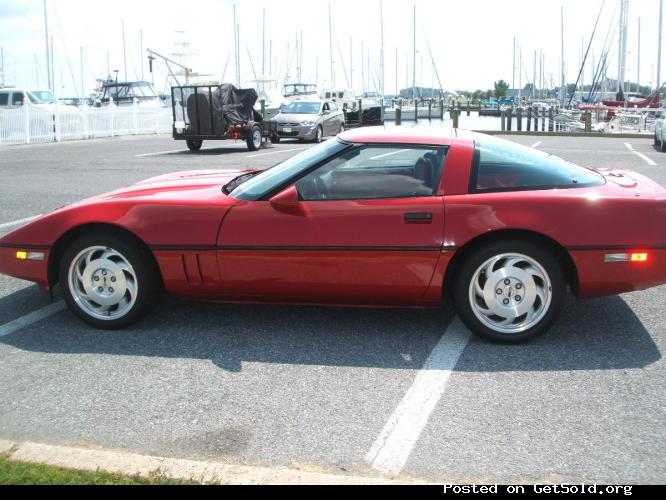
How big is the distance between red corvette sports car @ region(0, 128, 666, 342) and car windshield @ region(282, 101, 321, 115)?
2019cm

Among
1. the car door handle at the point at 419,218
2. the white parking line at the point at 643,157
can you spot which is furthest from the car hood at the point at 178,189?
the white parking line at the point at 643,157

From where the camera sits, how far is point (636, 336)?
4.39 metres

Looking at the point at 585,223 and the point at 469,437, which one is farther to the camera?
the point at 585,223

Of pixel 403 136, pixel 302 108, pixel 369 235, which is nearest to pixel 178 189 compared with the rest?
pixel 369 235

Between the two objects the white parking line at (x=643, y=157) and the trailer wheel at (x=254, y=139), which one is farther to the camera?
the trailer wheel at (x=254, y=139)

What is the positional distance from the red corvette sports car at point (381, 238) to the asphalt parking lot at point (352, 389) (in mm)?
272

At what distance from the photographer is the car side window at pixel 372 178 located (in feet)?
14.1

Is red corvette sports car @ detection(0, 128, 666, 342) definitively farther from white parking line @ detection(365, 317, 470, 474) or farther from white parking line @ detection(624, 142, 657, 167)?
white parking line @ detection(624, 142, 657, 167)

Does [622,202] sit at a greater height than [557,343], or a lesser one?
greater

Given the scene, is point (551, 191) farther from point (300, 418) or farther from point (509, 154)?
point (300, 418)

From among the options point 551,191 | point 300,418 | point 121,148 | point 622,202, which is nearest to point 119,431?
point 300,418

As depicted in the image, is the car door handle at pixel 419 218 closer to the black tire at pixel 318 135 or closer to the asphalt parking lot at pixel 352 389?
the asphalt parking lot at pixel 352 389

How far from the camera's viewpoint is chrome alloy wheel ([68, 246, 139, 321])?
4461 millimetres

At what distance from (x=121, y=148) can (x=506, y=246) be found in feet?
60.5
